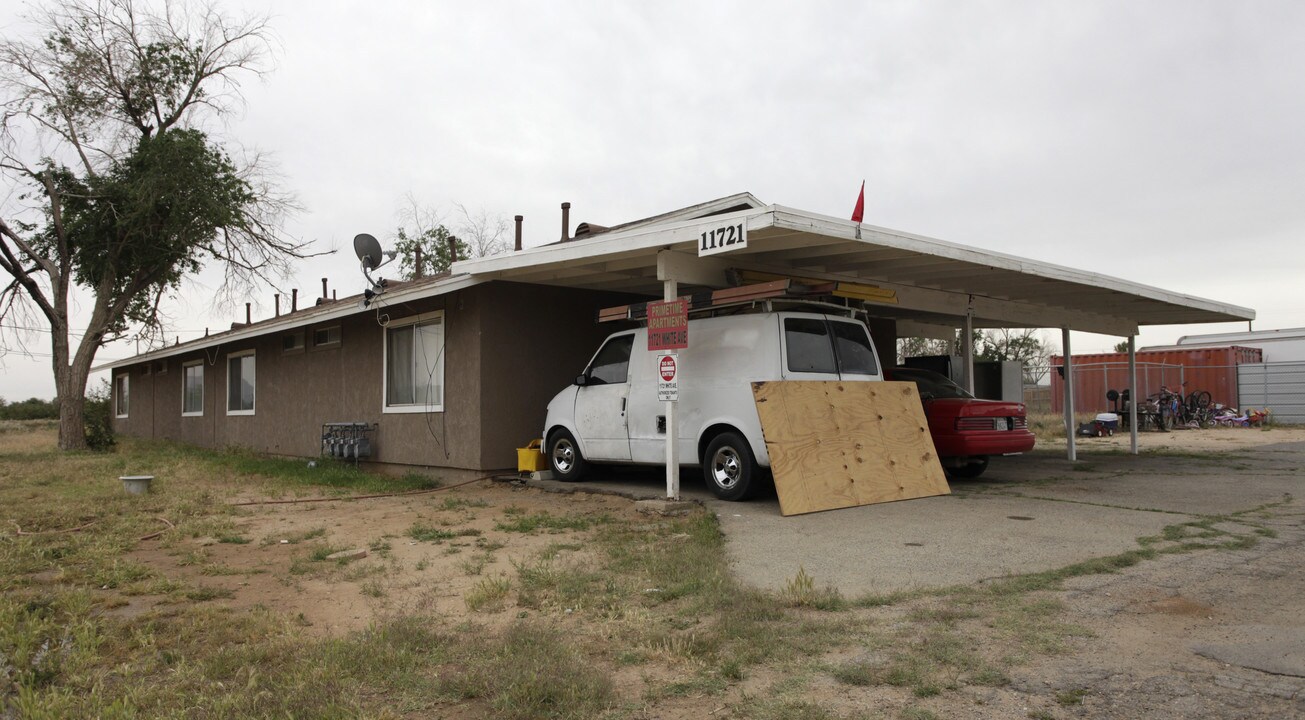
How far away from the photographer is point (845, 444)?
8.52 m

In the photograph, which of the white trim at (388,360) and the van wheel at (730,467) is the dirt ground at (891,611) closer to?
the van wheel at (730,467)

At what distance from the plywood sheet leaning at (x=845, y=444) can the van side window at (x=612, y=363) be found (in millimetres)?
2291

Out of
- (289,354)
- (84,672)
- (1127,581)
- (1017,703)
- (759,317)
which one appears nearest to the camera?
(1017,703)

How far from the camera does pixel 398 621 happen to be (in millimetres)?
4711

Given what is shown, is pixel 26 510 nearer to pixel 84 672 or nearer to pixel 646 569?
pixel 84 672

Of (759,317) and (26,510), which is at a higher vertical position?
(759,317)

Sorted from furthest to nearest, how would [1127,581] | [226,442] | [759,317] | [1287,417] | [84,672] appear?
[1287,417] → [226,442] → [759,317] → [1127,581] → [84,672]

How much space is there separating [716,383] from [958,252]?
9.36ft

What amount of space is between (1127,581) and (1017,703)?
235 centimetres

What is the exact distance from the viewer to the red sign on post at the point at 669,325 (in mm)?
8461

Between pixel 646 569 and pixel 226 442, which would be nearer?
pixel 646 569

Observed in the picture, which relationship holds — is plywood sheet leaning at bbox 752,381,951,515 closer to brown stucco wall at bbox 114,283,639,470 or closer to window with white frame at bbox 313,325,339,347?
brown stucco wall at bbox 114,283,639,470

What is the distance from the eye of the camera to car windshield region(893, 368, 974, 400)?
35.6 ft

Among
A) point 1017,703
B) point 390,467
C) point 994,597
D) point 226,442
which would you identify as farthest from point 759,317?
point 226,442
